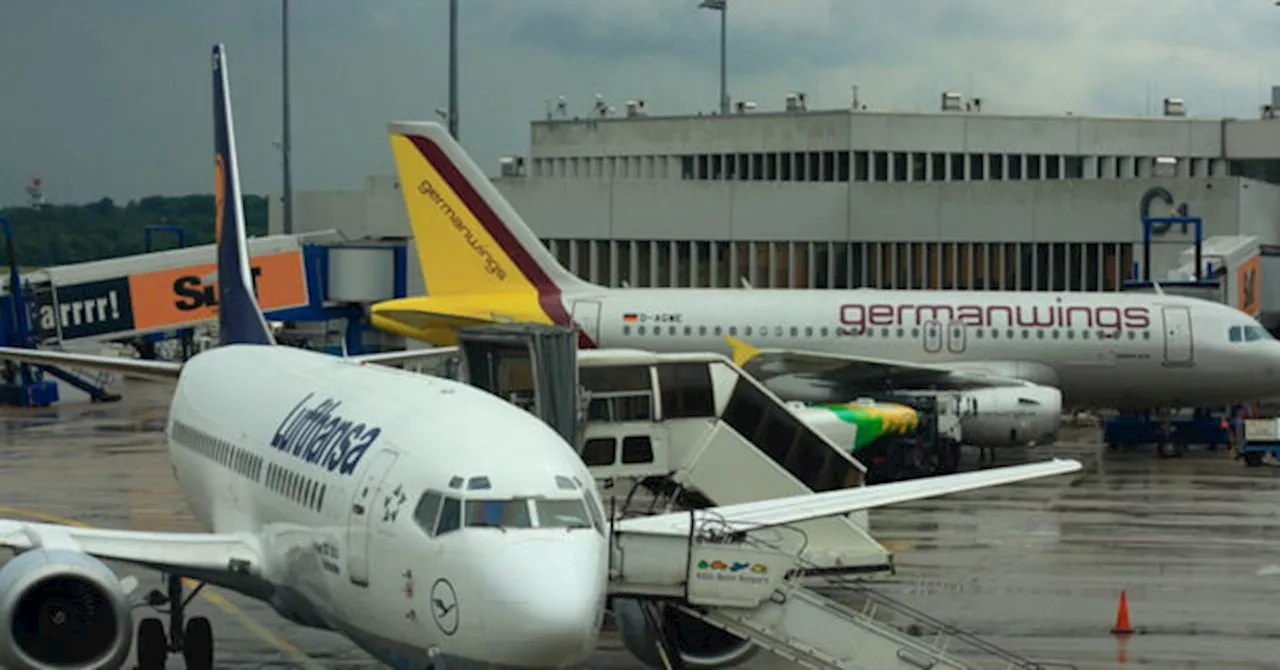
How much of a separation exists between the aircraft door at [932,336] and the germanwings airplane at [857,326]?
6 cm

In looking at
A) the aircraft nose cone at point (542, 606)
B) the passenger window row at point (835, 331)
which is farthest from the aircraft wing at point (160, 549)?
the passenger window row at point (835, 331)

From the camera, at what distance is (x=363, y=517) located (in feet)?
61.2

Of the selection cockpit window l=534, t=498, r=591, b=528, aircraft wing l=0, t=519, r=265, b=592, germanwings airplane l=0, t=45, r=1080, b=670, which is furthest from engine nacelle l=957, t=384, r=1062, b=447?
cockpit window l=534, t=498, r=591, b=528

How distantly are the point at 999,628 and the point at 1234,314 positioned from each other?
26097 mm

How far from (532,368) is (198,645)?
525 centimetres

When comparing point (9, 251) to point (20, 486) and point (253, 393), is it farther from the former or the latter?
point (253, 393)

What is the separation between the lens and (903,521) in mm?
38500

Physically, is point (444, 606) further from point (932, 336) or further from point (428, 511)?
point (932, 336)

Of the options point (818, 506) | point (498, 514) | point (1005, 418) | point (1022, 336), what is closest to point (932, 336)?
point (1022, 336)

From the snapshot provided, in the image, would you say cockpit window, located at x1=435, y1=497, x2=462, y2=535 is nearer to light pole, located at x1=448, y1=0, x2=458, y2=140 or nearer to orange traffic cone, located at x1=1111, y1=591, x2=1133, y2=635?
orange traffic cone, located at x1=1111, y1=591, x2=1133, y2=635

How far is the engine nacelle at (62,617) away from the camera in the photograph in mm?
19797

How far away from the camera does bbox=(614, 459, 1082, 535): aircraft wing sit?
21516 millimetres

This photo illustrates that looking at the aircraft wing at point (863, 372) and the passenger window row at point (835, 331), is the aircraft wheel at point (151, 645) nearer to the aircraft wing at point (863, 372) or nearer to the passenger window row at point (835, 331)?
the aircraft wing at point (863, 372)

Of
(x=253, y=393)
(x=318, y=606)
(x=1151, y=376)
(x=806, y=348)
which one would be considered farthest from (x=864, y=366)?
(x=318, y=606)
